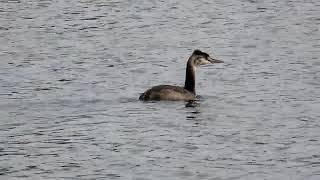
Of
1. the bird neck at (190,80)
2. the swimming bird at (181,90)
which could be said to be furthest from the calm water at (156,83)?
the bird neck at (190,80)

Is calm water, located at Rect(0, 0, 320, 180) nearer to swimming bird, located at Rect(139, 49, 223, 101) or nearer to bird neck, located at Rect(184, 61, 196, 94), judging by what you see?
swimming bird, located at Rect(139, 49, 223, 101)

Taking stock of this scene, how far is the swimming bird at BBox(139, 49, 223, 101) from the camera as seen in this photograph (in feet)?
115

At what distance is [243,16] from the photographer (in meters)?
56.6

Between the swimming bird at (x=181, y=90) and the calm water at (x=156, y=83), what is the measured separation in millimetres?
409

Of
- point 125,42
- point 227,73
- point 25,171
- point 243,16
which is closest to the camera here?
point 25,171

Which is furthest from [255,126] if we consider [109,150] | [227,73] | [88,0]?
[88,0]

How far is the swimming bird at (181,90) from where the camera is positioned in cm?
3491

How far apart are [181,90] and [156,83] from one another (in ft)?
12.6

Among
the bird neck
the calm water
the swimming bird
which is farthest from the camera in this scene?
the bird neck

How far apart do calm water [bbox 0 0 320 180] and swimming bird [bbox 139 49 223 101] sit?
0.41 m

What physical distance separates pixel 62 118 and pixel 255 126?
543cm

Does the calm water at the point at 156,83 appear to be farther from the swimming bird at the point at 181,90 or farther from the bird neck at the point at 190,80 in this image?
the bird neck at the point at 190,80

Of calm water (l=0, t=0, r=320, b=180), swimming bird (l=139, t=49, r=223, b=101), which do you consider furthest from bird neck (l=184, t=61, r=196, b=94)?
calm water (l=0, t=0, r=320, b=180)

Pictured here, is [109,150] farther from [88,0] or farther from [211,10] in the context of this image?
[88,0]
